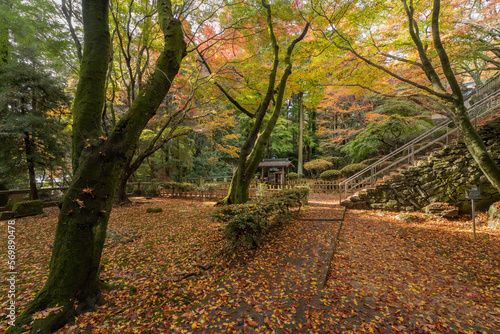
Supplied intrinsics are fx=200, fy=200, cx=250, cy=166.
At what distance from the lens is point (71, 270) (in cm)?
229

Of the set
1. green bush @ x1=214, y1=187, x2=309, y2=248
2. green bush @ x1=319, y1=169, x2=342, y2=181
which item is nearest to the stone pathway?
green bush @ x1=214, y1=187, x2=309, y2=248

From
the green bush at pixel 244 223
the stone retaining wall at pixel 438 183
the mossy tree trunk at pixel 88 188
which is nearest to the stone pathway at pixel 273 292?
the green bush at pixel 244 223

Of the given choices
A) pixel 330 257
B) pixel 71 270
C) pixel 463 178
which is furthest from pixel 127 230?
pixel 463 178

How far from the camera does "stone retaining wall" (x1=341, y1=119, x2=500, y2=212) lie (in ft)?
21.6

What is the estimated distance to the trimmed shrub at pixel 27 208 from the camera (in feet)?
25.5

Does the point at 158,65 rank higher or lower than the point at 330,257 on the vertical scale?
higher

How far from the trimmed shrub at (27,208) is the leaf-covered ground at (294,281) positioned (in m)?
2.83

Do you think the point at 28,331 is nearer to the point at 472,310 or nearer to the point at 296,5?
the point at 472,310

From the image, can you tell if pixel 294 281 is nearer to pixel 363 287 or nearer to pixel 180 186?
pixel 363 287

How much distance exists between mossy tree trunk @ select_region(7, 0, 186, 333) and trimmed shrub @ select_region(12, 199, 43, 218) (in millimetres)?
8543

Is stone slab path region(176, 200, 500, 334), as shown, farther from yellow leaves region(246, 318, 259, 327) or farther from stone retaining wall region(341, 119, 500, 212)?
stone retaining wall region(341, 119, 500, 212)

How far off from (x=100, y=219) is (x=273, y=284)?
99.2 inches

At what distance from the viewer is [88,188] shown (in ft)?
7.70

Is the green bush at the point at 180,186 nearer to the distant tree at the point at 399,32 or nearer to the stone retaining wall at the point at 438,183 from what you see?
the stone retaining wall at the point at 438,183
